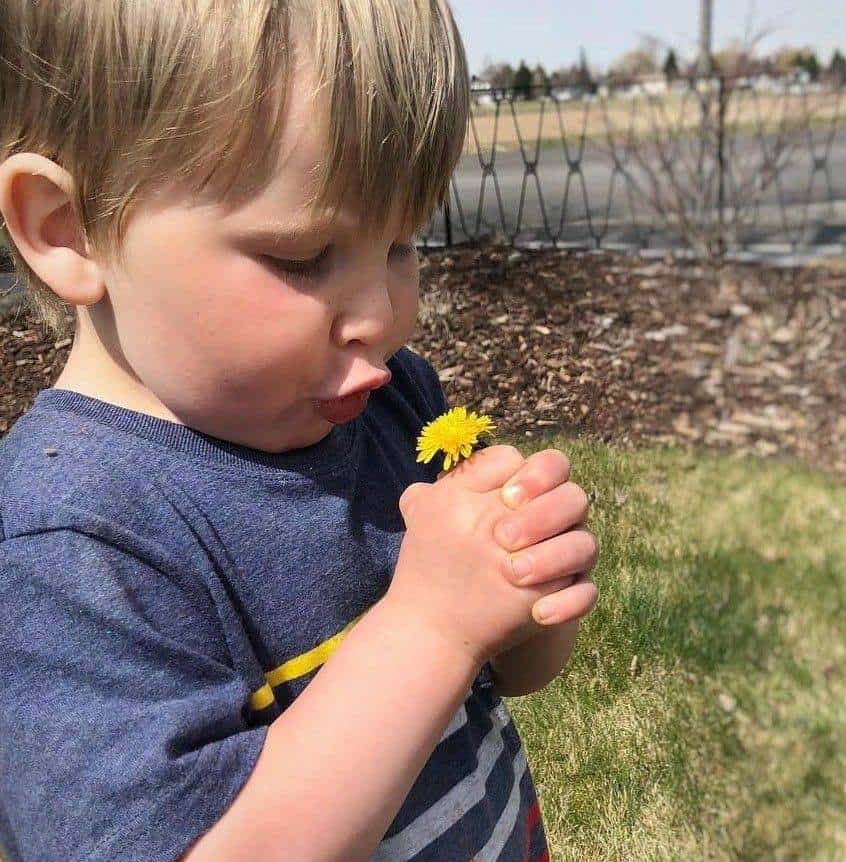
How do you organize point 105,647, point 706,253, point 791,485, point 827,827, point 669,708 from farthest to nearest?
point 706,253
point 791,485
point 669,708
point 827,827
point 105,647

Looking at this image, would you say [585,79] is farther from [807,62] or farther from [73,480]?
[73,480]

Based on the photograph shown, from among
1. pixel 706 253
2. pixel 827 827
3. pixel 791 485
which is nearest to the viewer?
pixel 827 827

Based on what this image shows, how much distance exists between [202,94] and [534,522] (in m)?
0.32

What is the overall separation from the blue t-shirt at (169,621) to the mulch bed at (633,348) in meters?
0.85

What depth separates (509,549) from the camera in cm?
58

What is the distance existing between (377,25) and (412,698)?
42 cm

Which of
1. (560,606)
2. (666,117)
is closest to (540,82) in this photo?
(666,117)

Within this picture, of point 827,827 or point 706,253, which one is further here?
point 706,253

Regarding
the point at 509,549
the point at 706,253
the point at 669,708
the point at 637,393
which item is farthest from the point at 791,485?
the point at 509,549

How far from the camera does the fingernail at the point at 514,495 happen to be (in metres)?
0.58

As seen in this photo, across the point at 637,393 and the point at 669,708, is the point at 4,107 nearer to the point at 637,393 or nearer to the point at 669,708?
the point at 669,708

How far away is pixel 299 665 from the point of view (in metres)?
0.64

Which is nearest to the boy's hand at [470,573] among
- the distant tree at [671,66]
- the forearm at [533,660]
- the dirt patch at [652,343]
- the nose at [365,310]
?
the nose at [365,310]

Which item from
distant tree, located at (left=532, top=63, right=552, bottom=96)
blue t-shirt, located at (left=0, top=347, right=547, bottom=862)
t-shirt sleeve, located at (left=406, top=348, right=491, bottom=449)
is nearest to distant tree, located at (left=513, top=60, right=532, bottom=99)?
distant tree, located at (left=532, top=63, right=552, bottom=96)
